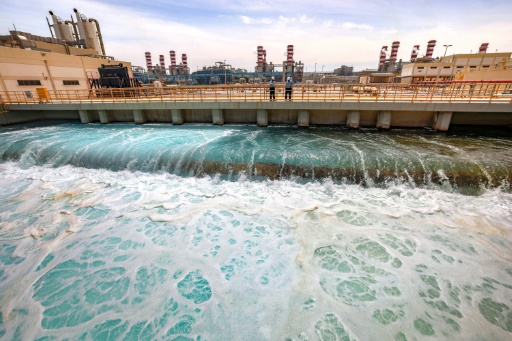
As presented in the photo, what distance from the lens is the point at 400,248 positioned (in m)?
6.34

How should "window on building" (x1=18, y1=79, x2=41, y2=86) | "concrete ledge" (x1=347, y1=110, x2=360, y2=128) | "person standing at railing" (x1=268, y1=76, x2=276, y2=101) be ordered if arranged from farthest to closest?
1. "window on building" (x1=18, y1=79, x2=41, y2=86)
2. "concrete ledge" (x1=347, y1=110, x2=360, y2=128)
3. "person standing at railing" (x1=268, y1=76, x2=276, y2=101)

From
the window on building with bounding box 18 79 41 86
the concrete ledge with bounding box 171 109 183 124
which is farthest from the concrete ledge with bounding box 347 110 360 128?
the window on building with bounding box 18 79 41 86

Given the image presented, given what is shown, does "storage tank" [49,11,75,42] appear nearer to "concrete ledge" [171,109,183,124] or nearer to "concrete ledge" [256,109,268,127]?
"concrete ledge" [171,109,183,124]

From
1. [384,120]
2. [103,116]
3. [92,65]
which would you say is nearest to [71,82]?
[92,65]

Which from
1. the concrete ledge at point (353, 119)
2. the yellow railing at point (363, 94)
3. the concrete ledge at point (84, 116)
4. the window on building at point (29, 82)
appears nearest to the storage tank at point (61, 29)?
the window on building at point (29, 82)

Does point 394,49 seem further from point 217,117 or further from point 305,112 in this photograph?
point 217,117

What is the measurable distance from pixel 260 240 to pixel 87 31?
4799cm

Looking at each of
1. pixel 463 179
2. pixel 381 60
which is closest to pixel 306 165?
pixel 463 179

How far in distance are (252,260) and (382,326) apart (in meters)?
3.04

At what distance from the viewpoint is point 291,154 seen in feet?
35.8

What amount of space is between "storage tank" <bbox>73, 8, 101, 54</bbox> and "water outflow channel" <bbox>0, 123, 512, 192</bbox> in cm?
3113

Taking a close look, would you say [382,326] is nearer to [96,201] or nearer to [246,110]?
[96,201]

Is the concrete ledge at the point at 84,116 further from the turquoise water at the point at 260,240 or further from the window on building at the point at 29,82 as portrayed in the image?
the window on building at the point at 29,82

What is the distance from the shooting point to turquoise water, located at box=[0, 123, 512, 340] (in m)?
4.69
